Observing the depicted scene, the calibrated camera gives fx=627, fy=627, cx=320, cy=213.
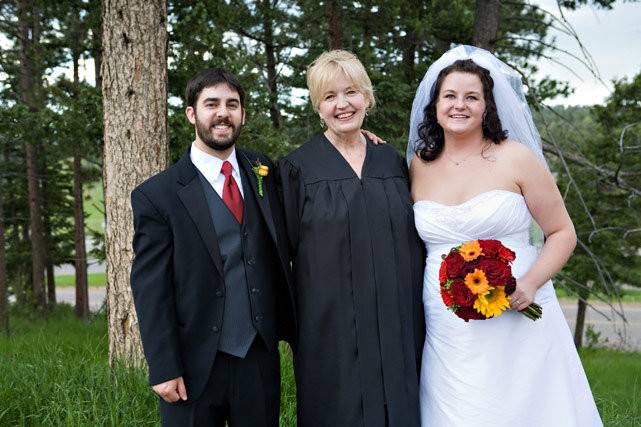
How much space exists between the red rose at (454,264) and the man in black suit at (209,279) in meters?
0.83

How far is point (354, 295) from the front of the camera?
10.8ft

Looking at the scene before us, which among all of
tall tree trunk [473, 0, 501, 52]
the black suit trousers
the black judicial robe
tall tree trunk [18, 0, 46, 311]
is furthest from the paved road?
the black suit trousers

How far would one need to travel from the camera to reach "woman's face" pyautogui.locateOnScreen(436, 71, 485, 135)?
132 inches

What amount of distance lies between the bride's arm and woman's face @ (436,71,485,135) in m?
0.29

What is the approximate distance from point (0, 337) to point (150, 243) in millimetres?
7517

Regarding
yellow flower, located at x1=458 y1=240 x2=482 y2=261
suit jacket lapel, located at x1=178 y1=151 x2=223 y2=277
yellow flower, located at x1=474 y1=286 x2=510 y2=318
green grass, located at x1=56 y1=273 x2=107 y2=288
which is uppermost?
suit jacket lapel, located at x1=178 y1=151 x2=223 y2=277

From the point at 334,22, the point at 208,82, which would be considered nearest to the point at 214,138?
the point at 208,82

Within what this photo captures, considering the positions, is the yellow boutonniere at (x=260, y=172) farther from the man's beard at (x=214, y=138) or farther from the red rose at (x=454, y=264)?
the red rose at (x=454, y=264)

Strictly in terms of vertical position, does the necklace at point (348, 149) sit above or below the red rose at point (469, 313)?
above

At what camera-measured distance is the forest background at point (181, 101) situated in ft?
16.4

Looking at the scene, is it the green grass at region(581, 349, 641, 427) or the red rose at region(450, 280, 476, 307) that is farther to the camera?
the green grass at region(581, 349, 641, 427)

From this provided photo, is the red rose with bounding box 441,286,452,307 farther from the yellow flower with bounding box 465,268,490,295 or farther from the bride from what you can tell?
the bride

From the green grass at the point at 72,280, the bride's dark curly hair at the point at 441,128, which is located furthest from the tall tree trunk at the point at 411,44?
the green grass at the point at 72,280

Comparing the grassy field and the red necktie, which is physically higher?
the red necktie
